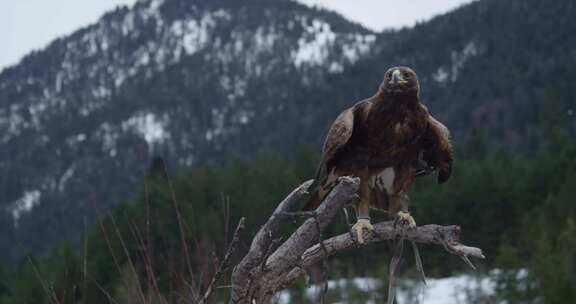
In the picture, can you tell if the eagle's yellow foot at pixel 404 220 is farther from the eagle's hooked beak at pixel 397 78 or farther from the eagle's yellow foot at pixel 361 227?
the eagle's hooked beak at pixel 397 78

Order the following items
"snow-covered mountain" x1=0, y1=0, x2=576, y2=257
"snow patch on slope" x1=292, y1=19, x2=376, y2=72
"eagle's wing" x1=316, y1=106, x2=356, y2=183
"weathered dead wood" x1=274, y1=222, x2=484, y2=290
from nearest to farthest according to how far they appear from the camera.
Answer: "weathered dead wood" x1=274, y1=222, x2=484, y2=290 → "eagle's wing" x1=316, y1=106, x2=356, y2=183 → "snow-covered mountain" x1=0, y1=0, x2=576, y2=257 → "snow patch on slope" x1=292, y1=19, x2=376, y2=72

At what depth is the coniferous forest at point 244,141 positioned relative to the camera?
40.9ft

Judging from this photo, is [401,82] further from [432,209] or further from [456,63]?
[456,63]

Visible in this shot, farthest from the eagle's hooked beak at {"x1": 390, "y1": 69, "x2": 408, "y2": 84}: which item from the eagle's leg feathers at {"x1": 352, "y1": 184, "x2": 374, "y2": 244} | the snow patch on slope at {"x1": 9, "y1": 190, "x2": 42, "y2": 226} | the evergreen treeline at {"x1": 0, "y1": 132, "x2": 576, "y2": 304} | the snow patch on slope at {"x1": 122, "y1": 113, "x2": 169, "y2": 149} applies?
the snow patch on slope at {"x1": 122, "y1": 113, "x2": 169, "y2": 149}

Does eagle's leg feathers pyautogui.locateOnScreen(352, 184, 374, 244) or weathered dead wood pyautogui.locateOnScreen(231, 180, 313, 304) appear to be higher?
weathered dead wood pyautogui.locateOnScreen(231, 180, 313, 304)

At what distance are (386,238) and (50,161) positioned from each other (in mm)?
130429

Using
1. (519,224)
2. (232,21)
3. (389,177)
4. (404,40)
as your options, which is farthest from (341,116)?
(232,21)

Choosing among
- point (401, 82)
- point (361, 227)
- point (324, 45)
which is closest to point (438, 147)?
point (401, 82)

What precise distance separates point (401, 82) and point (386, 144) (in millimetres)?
365

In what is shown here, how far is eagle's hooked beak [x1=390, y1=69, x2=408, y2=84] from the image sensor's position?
3.91 meters

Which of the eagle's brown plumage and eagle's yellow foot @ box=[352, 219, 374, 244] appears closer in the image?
eagle's yellow foot @ box=[352, 219, 374, 244]

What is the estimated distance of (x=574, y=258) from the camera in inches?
704

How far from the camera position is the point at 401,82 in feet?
12.8

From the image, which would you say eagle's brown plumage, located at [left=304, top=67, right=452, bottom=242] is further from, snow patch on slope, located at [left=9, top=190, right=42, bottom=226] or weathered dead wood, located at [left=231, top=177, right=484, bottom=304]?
snow patch on slope, located at [left=9, top=190, right=42, bottom=226]
